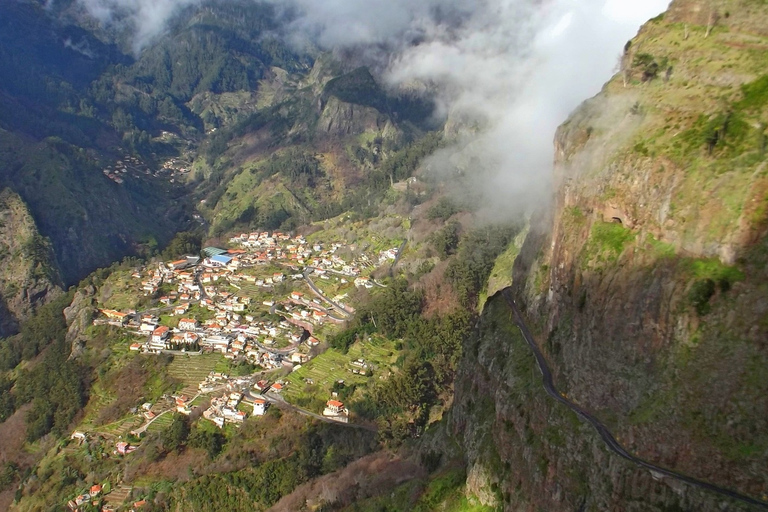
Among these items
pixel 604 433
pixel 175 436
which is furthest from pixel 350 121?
pixel 604 433

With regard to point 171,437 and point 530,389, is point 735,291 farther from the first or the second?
point 171,437

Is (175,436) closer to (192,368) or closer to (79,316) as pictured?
(192,368)

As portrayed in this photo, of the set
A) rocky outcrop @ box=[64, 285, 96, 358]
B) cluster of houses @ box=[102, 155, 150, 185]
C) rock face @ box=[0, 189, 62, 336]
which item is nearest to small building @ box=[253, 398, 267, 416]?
rocky outcrop @ box=[64, 285, 96, 358]

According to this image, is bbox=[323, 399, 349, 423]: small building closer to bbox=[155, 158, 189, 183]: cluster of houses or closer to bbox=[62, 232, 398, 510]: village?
bbox=[62, 232, 398, 510]: village

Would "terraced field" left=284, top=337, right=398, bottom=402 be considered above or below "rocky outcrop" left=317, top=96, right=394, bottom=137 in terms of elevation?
below

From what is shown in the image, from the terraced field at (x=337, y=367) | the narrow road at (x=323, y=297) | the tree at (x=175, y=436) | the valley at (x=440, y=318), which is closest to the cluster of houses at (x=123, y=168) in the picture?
the valley at (x=440, y=318)

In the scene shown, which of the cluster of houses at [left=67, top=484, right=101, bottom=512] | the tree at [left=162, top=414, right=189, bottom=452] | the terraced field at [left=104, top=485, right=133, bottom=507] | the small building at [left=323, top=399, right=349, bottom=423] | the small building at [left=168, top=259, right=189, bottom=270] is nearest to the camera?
the terraced field at [left=104, top=485, right=133, bottom=507]

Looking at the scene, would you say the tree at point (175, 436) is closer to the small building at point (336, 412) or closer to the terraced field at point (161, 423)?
the terraced field at point (161, 423)
